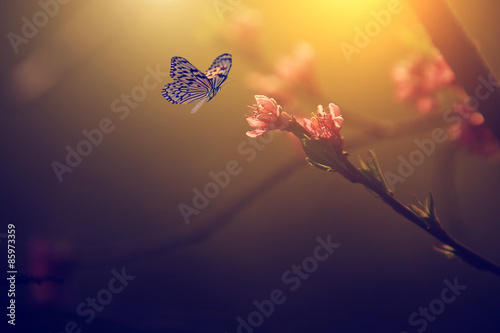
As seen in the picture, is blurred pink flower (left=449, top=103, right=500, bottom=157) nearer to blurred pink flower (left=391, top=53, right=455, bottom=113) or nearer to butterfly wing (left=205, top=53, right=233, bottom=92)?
blurred pink flower (left=391, top=53, right=455, bottom=113)

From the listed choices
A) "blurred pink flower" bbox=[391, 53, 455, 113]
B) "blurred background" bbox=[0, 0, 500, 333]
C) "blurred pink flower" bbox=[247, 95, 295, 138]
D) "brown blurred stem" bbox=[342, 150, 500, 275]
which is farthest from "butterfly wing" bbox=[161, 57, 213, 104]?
"blurred background" bbox=[0, 0, 500, 333]

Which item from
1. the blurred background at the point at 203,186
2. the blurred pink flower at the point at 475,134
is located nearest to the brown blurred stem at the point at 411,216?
the blurred pink flower at the point at 475,134

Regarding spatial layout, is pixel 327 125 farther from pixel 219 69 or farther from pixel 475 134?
pixel 475 134

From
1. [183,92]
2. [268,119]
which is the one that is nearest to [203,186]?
[183,92]

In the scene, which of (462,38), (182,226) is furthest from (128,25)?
(462,38)

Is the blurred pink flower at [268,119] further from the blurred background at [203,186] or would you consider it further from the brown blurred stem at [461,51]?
the blurred background at [203,186]
